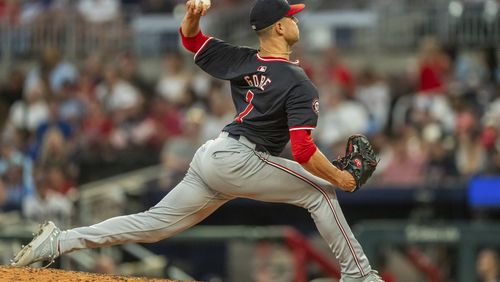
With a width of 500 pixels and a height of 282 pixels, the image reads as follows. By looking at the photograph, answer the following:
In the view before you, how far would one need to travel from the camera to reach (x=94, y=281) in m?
7.16

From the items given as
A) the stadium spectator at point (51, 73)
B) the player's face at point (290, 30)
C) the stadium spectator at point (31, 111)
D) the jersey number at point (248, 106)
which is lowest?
the stadium spectator at point (31, 111)

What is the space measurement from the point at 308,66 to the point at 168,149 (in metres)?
2.12

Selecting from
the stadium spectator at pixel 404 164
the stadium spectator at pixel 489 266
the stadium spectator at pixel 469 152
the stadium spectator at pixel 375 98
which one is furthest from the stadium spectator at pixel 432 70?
the stadium spectator at pixel 489 266

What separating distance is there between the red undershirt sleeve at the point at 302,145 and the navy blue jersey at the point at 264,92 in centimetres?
3

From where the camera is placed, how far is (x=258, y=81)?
6820mm

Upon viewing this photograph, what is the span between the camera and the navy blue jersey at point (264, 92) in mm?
6645

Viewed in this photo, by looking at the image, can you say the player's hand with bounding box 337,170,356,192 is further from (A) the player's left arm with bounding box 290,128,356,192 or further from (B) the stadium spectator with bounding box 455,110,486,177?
(B) the stadium spectator with bounding box 455,110,486,177

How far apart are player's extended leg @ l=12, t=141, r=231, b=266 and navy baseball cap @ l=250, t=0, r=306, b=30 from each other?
2.68 feet

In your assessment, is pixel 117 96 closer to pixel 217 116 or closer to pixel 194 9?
pixel 217 116

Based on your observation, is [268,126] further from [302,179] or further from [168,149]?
[168,149]

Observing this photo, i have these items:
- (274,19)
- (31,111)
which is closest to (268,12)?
(274,19)

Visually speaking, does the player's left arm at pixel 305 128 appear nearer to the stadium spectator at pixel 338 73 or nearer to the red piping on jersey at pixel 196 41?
the red piping on jersey at pixel 196 41

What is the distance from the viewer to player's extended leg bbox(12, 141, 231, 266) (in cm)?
695

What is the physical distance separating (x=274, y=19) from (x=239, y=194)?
101 centimetres
